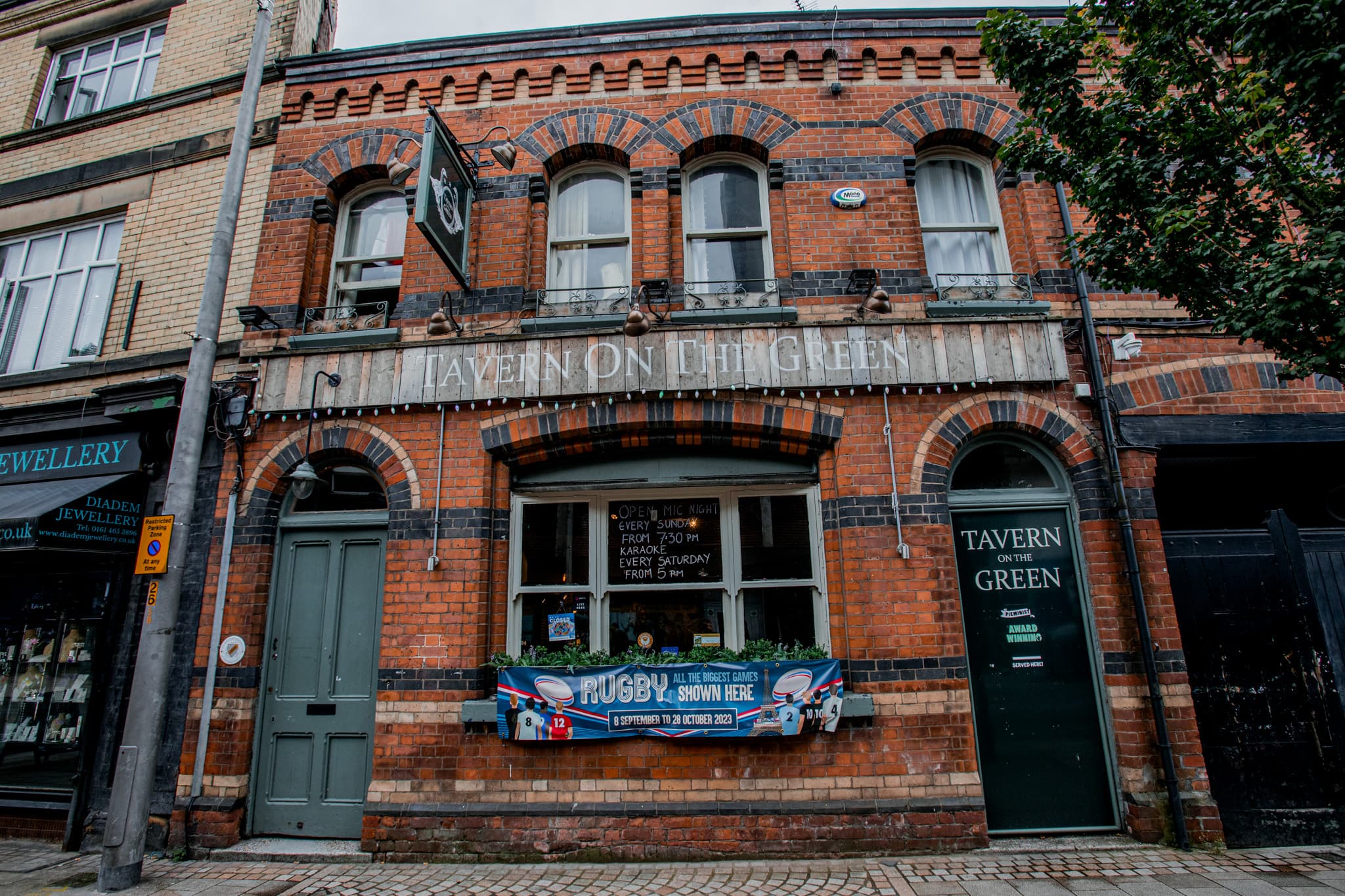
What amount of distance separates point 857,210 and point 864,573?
3596 mm

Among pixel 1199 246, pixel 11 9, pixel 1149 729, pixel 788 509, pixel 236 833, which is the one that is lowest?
pixel 236 833

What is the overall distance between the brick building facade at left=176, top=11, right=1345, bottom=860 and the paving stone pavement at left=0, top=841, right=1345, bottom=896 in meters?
0.22

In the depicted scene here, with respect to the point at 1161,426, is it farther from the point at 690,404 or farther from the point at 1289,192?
the point at 690,404

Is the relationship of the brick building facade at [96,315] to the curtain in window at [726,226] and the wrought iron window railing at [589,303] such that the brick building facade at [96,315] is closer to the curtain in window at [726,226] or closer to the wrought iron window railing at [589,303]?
the wrought iron window railing at [589,303]

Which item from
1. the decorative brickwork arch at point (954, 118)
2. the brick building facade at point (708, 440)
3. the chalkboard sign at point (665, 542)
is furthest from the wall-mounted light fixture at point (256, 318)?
the decorative brickwork arch at point (954, 118)

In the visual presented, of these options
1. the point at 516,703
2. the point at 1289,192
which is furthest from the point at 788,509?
the point at 1289,192

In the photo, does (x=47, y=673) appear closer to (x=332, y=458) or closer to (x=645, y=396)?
(x=332, y=458)

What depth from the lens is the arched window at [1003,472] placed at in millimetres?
5957

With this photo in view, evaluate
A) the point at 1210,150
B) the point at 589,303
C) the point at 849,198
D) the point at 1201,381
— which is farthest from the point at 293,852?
the point at 1201,381

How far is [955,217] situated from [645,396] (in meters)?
3.86

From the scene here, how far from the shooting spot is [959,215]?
6.81 metres

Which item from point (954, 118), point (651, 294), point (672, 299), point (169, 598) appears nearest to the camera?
point (169, 598)

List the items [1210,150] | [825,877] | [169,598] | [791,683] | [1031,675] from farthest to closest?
1. [1031,675]
2. [791,683]
3. [169,598]
4. [825,877]
5. [1210,150]

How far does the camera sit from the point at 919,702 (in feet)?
17.5
